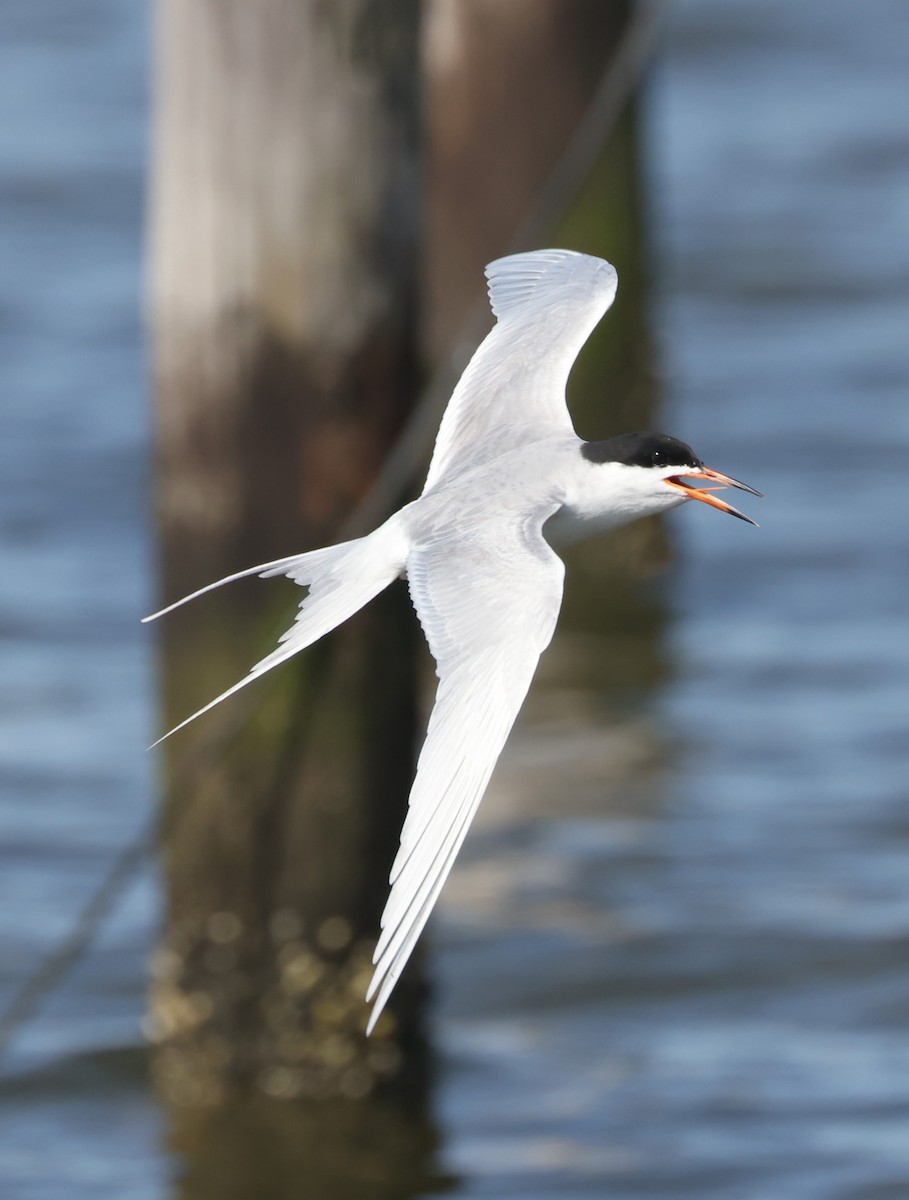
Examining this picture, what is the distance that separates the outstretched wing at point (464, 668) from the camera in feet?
10.1

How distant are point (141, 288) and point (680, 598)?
5677 mm

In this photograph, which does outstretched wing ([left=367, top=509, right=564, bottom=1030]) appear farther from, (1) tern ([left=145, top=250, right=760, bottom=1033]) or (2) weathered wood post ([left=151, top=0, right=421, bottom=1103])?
(2) weathered wood post ([left=151, top=0, right=421, bottom=1103])

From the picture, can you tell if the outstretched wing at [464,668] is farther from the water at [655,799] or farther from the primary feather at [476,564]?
the water at [655,799]

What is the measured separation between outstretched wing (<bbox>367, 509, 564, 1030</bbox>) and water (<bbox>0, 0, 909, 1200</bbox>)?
351 cm

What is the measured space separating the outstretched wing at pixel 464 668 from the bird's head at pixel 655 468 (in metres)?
0.28

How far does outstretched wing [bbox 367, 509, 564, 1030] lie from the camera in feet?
10.1

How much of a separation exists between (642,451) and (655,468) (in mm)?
46

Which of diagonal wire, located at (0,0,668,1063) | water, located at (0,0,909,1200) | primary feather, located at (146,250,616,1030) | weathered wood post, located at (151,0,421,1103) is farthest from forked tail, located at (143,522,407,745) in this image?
water, located at (0,0,909,1200)

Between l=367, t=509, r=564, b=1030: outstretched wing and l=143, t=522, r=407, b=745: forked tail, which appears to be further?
l=143, t=522, r=407, b=745: forked tail

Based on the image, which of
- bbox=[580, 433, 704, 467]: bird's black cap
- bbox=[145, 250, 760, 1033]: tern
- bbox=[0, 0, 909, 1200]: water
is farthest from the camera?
bbox=[0, 0, 909, 1200]: water

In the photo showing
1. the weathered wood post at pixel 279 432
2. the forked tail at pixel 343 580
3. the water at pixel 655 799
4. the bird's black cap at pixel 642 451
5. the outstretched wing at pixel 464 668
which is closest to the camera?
the outstretched wing at pixel 464 668

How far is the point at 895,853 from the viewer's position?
881cm

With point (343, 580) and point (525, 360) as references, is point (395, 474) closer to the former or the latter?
point (525, 360)

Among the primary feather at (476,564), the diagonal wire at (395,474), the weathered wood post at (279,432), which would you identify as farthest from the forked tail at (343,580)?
the weathered wood post at (279,432)
